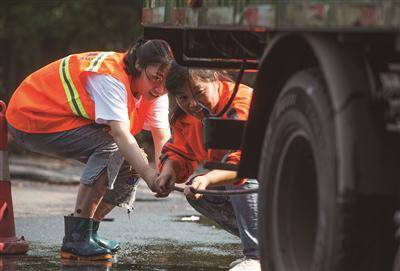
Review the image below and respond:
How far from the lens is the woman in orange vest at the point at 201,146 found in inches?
241

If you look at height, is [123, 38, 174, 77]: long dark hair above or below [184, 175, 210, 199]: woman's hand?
above

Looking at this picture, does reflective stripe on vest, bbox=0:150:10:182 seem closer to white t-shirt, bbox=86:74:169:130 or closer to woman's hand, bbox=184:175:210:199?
white t-shirt, bbox=86:74:169:130

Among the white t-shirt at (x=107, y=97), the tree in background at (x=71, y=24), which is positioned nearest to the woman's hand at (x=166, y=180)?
the white t-shirt at (x=107, y=97)

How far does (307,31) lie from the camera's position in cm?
413

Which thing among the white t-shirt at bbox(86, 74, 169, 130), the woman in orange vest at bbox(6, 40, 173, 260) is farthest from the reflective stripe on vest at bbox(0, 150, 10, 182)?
the white t-shirt at bbox(86, 74, 169, 130)

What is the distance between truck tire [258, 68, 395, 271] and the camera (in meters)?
3.91

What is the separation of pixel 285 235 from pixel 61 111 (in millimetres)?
3036

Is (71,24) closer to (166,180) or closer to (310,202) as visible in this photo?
(166,180)

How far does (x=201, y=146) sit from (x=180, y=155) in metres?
0.12

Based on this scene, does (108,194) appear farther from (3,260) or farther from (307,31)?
(307,31)

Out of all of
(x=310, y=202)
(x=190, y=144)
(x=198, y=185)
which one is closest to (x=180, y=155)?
(x=190, y=144)

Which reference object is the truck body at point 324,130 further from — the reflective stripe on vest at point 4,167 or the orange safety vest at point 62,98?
the reflective stripe on vest at point 4,167

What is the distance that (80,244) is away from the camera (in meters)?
7.12

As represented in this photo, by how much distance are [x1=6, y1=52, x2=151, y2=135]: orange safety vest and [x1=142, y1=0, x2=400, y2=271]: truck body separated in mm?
2255
